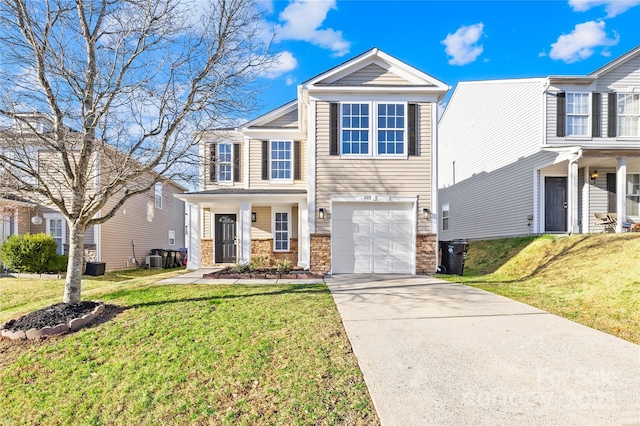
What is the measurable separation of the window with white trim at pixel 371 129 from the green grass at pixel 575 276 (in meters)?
4.17

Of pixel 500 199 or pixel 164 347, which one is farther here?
pixel 500 199

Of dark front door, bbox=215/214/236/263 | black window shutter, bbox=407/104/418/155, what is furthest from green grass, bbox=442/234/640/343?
dark front door, bbox=215/214/236/263

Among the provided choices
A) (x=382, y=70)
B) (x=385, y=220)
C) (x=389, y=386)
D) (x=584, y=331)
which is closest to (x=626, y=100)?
(x=382, y=70)

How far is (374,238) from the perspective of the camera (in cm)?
1034

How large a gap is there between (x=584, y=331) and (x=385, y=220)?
19.6 feet

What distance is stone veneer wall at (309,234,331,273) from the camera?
10219 millimetres

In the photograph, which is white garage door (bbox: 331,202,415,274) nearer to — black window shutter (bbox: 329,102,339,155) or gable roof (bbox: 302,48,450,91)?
black window shutter (bbox: 329,102,339,155)

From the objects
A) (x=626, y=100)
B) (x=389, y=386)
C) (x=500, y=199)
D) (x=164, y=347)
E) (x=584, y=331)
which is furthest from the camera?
(x=500, y=199)

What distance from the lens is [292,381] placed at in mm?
3461

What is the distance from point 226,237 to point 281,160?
12.6 feet

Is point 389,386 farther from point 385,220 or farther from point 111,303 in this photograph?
point 385,220

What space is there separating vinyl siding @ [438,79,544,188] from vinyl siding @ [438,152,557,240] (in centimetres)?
46

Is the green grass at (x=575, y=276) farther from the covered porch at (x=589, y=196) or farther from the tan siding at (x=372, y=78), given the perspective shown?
the tan siding at (x=372, y=78)

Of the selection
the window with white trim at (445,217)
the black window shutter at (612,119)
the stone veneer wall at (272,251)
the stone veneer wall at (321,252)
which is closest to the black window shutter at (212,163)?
the stone veneer wall at (272,251)
